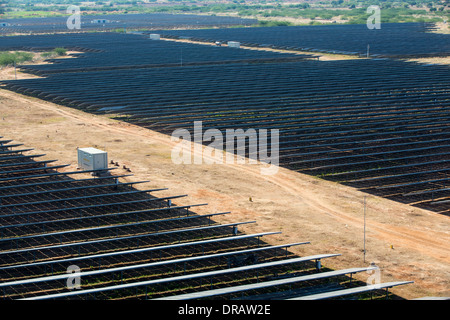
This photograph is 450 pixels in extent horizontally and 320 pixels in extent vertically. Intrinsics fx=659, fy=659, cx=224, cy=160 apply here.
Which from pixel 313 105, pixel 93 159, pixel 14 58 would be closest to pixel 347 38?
pixel 14 58

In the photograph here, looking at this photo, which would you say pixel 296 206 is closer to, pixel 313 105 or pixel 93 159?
pixel 93 159

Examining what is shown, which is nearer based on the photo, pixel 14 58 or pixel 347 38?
pixel 14 58

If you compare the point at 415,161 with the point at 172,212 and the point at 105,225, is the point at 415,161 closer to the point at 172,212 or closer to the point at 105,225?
the point at 172,212

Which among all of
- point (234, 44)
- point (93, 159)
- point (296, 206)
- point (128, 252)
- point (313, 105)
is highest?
point (234, 44)

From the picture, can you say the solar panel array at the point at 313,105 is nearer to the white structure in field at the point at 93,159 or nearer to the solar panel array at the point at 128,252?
the white structure in field at the point at 93,159

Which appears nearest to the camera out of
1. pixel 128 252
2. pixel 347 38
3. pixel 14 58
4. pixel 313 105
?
pixel 128 252

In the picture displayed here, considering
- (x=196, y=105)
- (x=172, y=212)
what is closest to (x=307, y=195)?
(x=172, y=212)

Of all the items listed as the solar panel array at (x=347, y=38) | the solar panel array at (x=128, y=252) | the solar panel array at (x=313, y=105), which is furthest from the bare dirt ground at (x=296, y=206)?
the solar panel array at (x=347, y=38)

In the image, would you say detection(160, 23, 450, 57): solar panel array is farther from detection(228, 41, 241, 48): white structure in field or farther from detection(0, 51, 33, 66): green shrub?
detection(0, 51, 33, 66): green shrub
